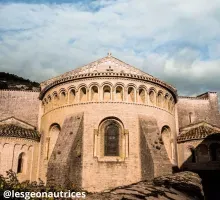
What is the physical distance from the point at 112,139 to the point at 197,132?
8.63 metres

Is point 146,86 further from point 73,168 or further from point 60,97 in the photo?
point 73,168

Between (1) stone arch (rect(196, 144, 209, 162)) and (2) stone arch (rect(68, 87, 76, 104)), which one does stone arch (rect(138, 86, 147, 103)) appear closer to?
(2) stone arch (rect(68, 87, 76, 104))

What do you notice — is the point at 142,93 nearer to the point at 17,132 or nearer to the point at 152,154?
the point at 152,154

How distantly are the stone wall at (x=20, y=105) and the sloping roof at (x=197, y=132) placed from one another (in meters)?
13.9

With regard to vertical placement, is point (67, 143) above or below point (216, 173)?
above

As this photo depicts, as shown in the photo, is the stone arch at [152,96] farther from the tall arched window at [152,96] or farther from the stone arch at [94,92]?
the stone arch at [94,92]

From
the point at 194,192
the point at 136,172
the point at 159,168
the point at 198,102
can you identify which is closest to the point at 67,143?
the point at 136,172

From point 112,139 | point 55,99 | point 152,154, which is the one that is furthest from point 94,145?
point 55,99

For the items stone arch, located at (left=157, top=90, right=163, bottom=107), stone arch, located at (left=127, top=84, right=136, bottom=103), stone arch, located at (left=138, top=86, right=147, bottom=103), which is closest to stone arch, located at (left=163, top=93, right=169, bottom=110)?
stone arch, located at (left=157, top=90, right=163, bottom=107)

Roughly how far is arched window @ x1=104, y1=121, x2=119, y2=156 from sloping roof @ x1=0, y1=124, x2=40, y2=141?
7.24 meters

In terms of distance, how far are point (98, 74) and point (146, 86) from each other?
3.61m

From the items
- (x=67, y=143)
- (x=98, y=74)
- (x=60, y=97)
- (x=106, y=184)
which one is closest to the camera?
(x=106, y=184)

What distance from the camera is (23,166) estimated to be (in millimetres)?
21641

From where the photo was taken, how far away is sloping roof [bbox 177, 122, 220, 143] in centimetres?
2234
